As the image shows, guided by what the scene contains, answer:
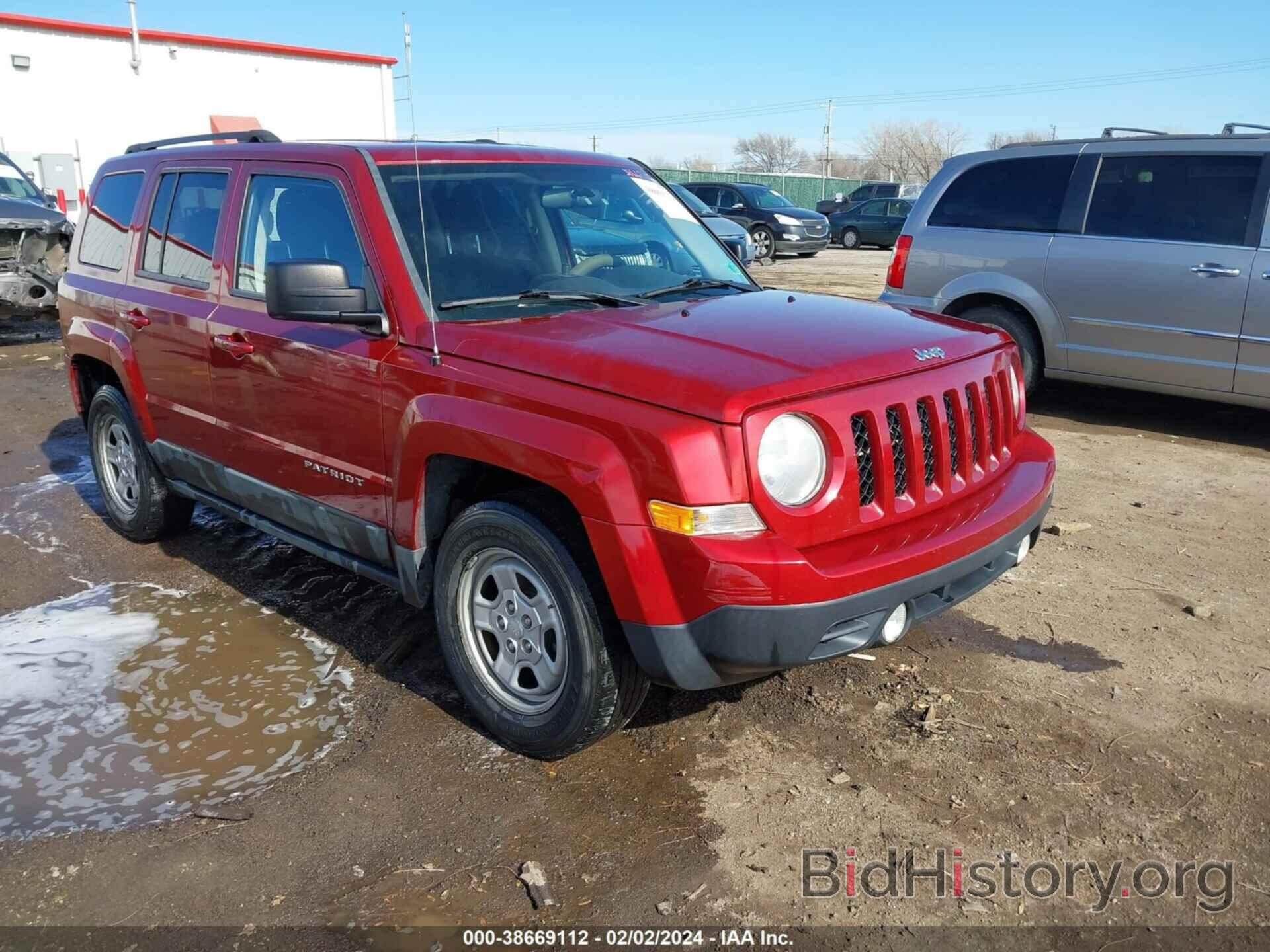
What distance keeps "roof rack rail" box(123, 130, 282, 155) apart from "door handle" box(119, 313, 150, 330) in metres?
0.86

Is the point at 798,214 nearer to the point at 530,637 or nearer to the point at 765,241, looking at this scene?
the point at 765,241

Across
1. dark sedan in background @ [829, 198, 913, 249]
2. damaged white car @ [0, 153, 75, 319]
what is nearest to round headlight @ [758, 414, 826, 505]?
damaged white car @ [0, 153, 75, 319]

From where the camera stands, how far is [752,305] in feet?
12.4

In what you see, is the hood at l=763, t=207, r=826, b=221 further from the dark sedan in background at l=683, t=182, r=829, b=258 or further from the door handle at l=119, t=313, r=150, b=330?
the door handle at l=119, t=313, r=150, b=330

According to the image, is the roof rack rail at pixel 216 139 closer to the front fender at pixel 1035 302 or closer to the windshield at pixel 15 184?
the front fender at pixel 1035 302

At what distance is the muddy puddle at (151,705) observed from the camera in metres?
3.32

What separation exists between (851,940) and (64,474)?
625cm

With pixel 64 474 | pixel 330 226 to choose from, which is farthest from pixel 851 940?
pixel 64 474

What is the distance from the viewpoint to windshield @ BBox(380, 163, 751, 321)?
3645mm

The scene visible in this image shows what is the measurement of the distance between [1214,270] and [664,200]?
4199 millimetres

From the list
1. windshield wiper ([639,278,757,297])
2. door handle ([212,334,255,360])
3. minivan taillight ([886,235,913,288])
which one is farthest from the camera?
minivan taillight ([886,235,913,288])

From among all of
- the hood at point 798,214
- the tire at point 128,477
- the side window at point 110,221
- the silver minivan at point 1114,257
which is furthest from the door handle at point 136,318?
the hood at point 798,214

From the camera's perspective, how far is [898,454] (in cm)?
310

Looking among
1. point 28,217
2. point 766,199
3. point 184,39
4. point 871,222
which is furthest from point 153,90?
point 28,217
